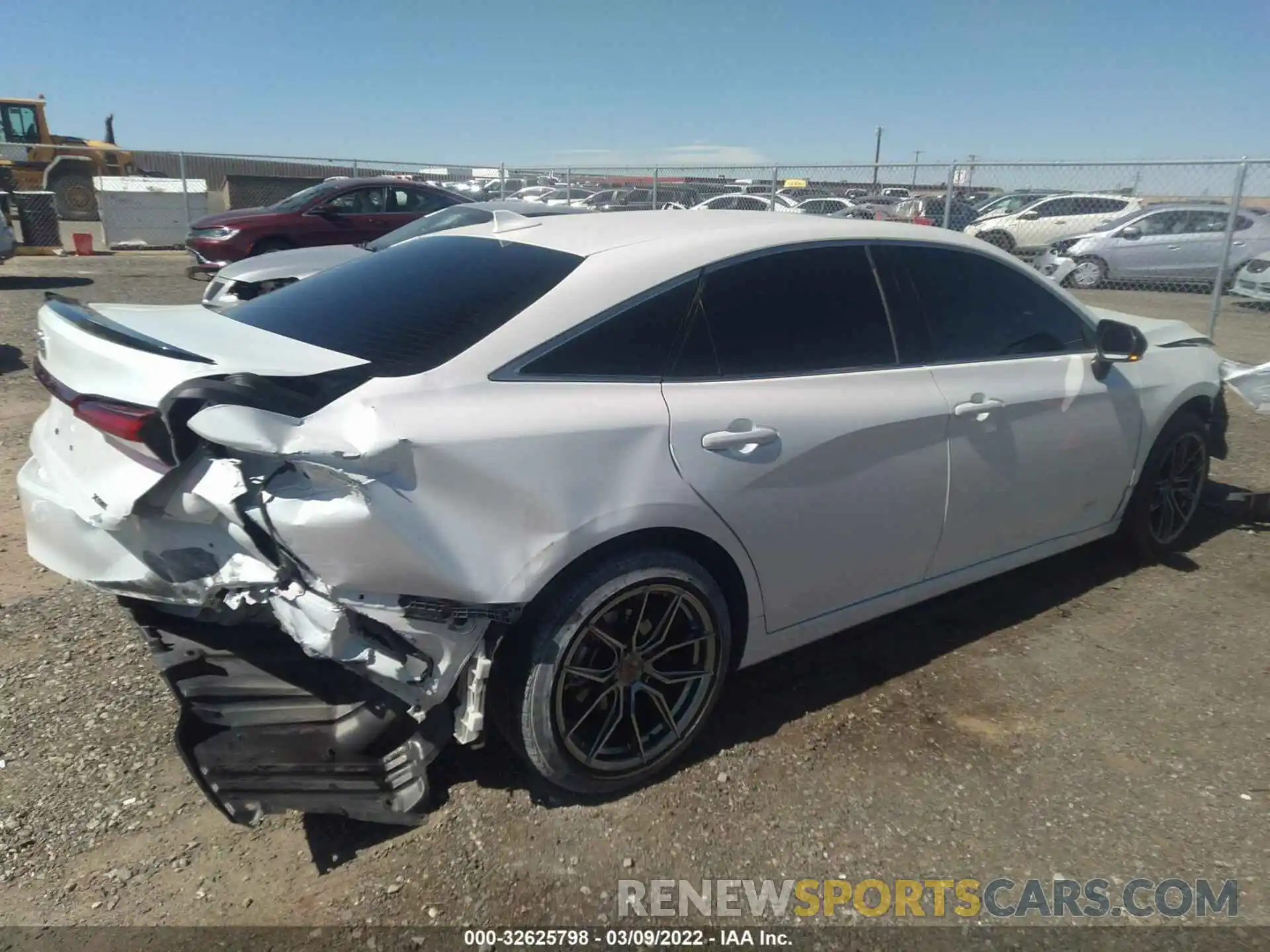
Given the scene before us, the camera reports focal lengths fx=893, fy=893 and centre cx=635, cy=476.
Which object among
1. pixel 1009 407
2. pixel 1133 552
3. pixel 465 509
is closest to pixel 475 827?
pixel 465 509

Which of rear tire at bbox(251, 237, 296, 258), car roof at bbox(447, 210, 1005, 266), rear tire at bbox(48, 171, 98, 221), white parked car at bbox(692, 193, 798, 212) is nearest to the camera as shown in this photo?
car roof at bbox(447, 210, 1005, 266)

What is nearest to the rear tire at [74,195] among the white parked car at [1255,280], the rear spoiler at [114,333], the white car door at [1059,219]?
the white car door at [1059,219]

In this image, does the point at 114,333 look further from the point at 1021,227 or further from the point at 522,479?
the point at 1021,227

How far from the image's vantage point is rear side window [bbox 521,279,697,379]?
2.52m

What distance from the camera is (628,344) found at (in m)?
2.63

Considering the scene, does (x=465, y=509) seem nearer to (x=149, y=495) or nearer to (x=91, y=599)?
(x=149, y=495)

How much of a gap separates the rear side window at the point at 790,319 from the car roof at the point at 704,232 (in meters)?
0.07

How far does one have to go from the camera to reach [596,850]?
2527mm

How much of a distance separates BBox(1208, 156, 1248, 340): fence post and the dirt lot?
20.4 feet

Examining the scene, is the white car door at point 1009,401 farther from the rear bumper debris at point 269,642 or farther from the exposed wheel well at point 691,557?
the rear bumper debris at point 269,642

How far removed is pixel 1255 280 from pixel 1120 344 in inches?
A: 433

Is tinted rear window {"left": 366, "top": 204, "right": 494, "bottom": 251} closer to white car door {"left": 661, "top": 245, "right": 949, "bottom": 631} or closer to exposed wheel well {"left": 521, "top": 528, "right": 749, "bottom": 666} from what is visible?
white car door {"left": 661, "top": 245, "right": 949, "bottom": 631}

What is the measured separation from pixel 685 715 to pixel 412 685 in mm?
940

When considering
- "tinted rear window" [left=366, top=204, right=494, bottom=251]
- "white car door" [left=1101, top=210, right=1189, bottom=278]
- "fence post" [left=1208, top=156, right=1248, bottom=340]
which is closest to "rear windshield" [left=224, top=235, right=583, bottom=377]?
"tinted rear window" [left=366, top=204, right=494, bottom=251]
